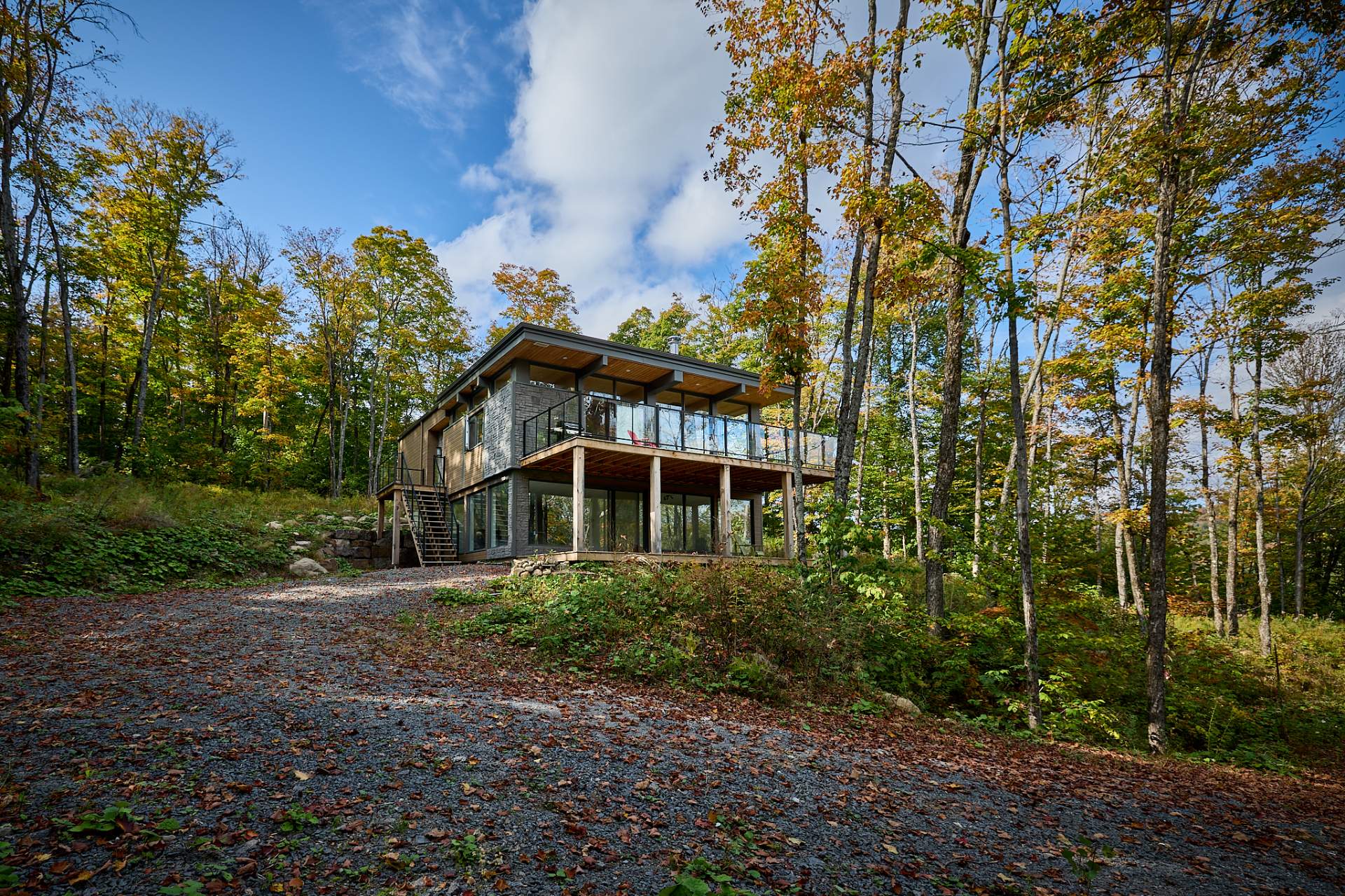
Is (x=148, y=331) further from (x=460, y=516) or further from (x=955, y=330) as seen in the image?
(x=955, y=330)

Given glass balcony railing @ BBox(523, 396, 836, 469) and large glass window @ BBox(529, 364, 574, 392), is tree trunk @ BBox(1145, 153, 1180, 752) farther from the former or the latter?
large glass window @ BBox(529, 364, 574, 392)

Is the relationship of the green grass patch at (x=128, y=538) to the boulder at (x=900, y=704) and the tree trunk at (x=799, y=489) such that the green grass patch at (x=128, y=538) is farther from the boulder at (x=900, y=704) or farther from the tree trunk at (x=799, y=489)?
the boulder at (x=900, y=704)

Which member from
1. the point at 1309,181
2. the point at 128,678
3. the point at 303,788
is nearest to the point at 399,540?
the point at 128,678

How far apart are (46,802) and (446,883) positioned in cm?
221

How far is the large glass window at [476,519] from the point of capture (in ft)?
59.8

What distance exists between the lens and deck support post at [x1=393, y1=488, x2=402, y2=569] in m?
18.0

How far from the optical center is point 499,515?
17.2 m

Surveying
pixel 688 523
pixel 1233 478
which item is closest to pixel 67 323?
pixel 688 523

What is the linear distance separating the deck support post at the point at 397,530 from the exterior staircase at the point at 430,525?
0.11 metres

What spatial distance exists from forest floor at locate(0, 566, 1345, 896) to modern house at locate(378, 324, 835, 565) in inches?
287

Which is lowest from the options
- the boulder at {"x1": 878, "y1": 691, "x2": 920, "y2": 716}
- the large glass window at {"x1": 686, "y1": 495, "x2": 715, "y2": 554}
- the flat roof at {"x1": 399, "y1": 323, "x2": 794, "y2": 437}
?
the boulder at {"x1": 878, "y1": 691, "x2": 920, "y2": 716}

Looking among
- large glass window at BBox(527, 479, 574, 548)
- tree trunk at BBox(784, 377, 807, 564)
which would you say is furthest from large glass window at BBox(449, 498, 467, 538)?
tree trunk at BBox(784, 377, 807, 564)

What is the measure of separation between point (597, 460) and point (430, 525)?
7.64 m

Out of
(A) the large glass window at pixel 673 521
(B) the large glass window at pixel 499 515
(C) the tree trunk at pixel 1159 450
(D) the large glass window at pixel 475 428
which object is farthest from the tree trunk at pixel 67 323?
(C) the tree trunk at pixel 1159 450
